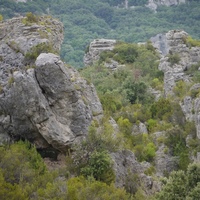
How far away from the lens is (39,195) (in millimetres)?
17766

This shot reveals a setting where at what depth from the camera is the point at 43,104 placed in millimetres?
22859

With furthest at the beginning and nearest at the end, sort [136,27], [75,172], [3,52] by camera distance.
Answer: [136,27], [3,52], [75,172]

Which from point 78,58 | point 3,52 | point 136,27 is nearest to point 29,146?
point 3,52

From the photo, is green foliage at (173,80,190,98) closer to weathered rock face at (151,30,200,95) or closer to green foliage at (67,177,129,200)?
weathered rock face at (151,30,200,95)

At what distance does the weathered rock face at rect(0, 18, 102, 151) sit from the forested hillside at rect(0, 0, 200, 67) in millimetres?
63792

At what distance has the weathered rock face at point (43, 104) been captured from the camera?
22625 millimetres

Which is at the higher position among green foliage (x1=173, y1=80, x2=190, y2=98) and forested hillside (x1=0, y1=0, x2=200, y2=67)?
green foliage (x1=173, y1=80, x2=190, y2=98)

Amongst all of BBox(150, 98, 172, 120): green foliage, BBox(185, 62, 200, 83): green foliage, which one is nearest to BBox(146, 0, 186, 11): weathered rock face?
BBox(185, 62, 200, 83): green foliage

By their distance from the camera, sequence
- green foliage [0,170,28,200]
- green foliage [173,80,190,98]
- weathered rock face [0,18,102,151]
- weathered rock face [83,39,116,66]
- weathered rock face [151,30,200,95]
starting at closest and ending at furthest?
1. green foliage [0,170,28,200]
2. weathered rock face [0,18,102,151]
3. green foliage [173,80,190,98]
4. weathered rock face [151,30,200,95]
5. weathered rock face [83,39,116,66]

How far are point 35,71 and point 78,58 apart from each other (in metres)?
63.9

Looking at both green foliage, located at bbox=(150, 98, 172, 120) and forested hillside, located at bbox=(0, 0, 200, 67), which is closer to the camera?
green foliage, located at bbox=(150, 98, 172, 120)

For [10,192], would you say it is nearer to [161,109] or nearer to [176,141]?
[176,141]

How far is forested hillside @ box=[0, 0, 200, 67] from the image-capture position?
99.4 metres

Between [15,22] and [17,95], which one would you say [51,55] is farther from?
[15,22]
